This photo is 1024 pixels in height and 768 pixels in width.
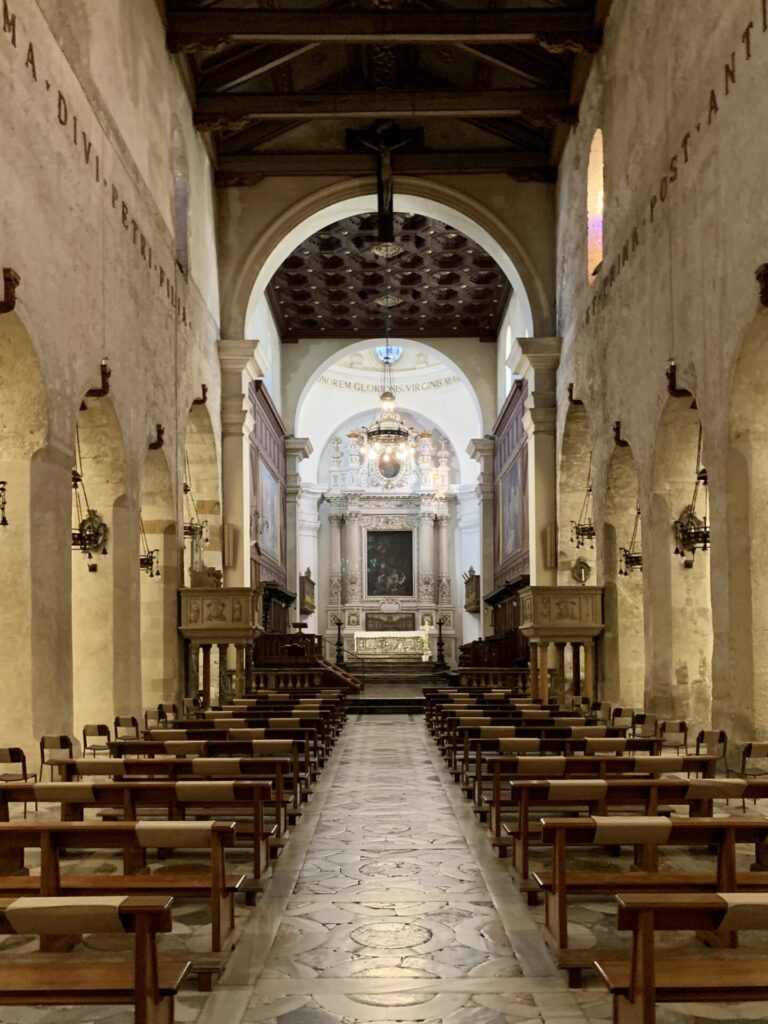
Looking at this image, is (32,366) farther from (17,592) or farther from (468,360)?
(468,360)

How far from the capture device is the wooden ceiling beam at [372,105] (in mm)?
18781

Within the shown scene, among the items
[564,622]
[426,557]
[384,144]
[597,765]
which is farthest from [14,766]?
[426,557]

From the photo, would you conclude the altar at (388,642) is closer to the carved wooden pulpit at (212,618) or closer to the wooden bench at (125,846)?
the carved wooden pulpit at (212,618)

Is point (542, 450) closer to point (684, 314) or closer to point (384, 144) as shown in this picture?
point (384, 144)

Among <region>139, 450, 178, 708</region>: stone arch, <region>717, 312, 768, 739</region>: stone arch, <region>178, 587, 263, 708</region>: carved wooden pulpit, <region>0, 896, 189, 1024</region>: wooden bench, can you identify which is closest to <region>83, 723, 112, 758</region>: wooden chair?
<region>139, 450, 178, 708</region>: stone arch

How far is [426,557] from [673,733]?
81.6ft

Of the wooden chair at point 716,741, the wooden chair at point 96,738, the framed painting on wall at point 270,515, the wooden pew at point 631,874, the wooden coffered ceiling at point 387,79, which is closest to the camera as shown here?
the wooden pew at point 631,874

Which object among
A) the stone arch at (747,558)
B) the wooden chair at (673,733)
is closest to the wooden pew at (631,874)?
the wooden chair at (673,733)

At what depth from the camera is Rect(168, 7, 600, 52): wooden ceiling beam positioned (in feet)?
53.8

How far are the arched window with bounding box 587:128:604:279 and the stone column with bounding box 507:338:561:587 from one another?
3.03 m

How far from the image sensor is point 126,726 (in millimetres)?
12445

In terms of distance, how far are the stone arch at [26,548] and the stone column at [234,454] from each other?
10735 millimetres

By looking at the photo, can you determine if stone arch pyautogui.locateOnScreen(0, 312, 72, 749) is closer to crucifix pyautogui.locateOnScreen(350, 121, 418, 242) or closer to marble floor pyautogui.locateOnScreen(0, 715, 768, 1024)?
marble floor pyautogui.locateOnScreen(0, 715, 768, 1024)

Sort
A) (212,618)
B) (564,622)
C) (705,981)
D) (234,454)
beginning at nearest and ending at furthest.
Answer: (705,981) < (564,622) < (212,618) < (234,454)
